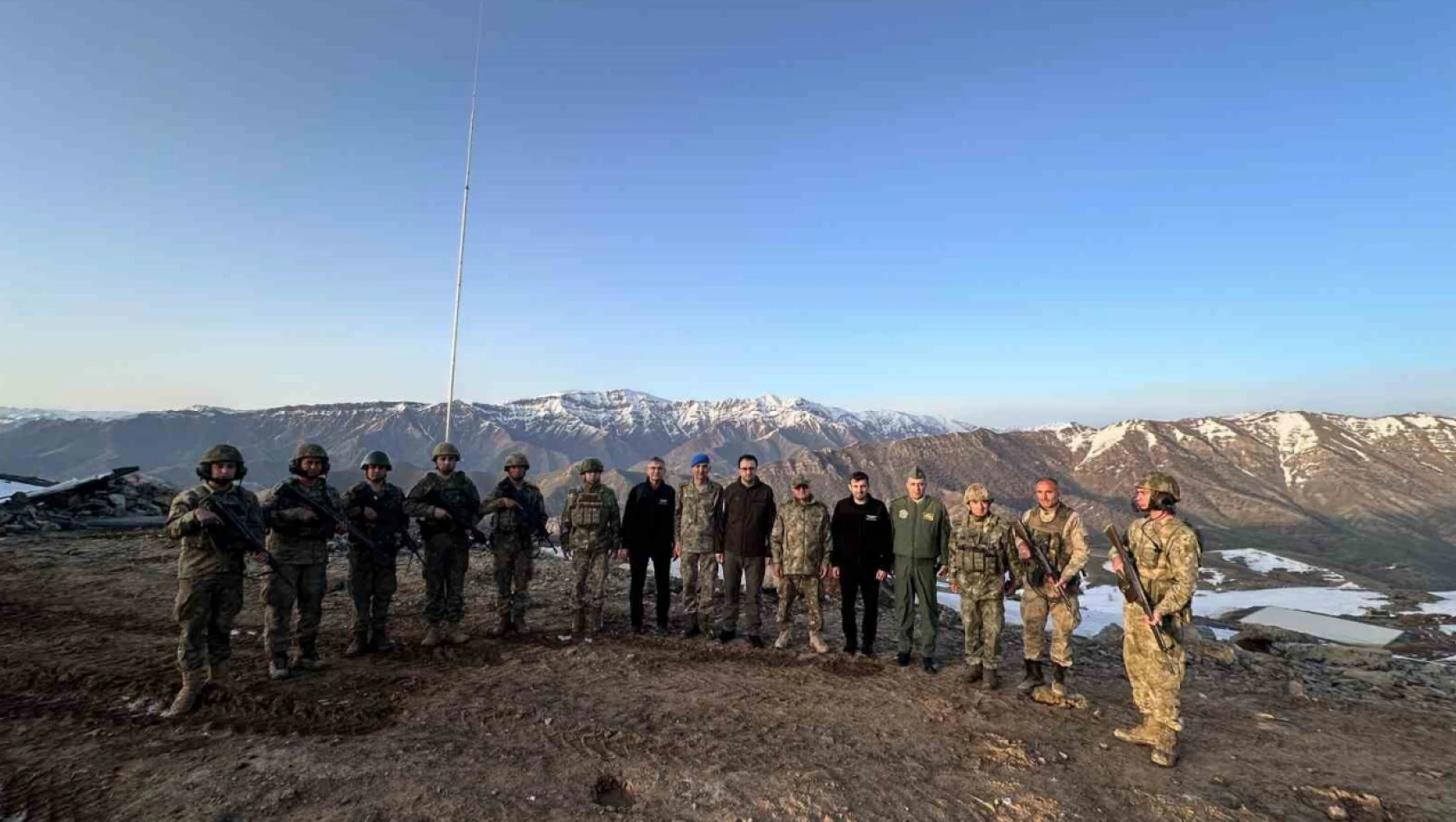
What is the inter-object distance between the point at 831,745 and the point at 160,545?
1843cm

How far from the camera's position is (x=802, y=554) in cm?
862

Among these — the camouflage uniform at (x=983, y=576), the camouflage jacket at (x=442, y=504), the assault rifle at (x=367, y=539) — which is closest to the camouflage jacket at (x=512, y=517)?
the camouflage jacket at (x=442, y=504)

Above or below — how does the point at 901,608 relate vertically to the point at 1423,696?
above

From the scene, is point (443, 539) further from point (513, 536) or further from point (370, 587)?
point (370, 587)

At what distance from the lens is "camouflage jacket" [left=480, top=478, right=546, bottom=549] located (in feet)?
28.9

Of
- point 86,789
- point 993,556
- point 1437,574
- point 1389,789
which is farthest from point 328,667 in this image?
point 1437,574

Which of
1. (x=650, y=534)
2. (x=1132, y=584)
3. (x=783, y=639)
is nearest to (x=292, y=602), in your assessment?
(x=650, y=534)

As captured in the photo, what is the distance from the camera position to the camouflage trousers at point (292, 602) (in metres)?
6.86

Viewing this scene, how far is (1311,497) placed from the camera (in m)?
158

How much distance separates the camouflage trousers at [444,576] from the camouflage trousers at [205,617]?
2.31m

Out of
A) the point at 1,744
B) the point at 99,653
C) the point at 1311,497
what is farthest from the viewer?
the point at 1311,497

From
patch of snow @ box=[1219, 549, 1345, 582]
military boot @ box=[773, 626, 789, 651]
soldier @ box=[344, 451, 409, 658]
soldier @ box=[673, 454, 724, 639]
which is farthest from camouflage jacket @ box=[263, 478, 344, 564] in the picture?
patch of snow @ box=[1219, 549, 1345, 582]

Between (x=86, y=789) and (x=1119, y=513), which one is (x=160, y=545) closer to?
(x=86, y=789)

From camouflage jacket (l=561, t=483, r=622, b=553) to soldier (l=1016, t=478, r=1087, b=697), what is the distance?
563 cm
